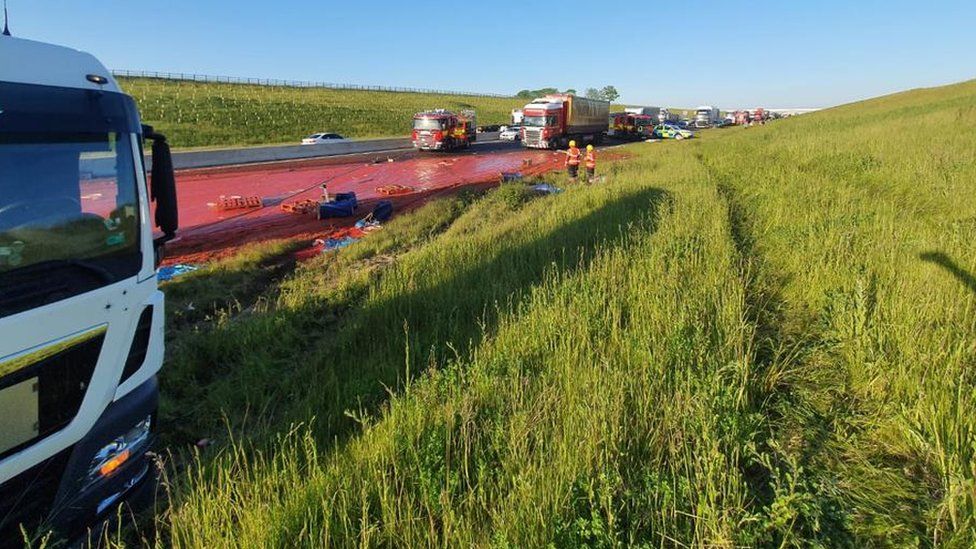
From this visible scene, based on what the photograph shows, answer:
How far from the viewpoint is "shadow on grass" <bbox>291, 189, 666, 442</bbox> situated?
12.5 ft

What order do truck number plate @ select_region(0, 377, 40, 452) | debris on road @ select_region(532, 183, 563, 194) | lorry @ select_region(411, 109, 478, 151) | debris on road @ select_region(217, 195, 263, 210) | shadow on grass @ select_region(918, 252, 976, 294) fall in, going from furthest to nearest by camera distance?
lorry @ select_region(411, 109, 478, 151), debris on road @ select_region(532, 183, 563, 194), debris on road @ select_region(217, 195, 263, 210), shadow on grass @ select_region(918, 252, 976, 294), truck number plate @ select_region(0, 377, 40, 452)

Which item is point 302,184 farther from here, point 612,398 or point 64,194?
point 612,398

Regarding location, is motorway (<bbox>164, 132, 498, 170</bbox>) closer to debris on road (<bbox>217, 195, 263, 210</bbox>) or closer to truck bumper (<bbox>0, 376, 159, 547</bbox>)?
debris on road (<bbox>217, 195, 263, 210</bbox>)

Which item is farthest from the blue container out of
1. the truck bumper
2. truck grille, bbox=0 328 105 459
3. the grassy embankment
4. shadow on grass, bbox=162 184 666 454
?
truck grille, bbox=0 328 105 459

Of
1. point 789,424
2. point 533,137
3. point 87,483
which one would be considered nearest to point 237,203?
point 87,483

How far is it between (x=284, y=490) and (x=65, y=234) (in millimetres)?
1702

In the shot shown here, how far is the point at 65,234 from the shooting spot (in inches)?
104

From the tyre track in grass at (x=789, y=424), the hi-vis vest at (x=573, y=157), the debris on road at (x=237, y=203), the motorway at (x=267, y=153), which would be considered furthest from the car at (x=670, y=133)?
the tyre track in grass at (x=789, y=424)

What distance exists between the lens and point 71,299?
244 centimetres

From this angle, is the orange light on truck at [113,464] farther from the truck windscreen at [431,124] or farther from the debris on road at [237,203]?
the truck windscreen at [431,124]

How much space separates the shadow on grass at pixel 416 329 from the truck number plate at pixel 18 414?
1.48 meters

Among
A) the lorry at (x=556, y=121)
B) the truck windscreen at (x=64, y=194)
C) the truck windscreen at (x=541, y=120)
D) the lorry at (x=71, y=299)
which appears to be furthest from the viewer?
the lorry at (x=556, y=121)

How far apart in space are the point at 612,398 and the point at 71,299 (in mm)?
2788

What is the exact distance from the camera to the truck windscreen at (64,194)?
A: 7.77ft
